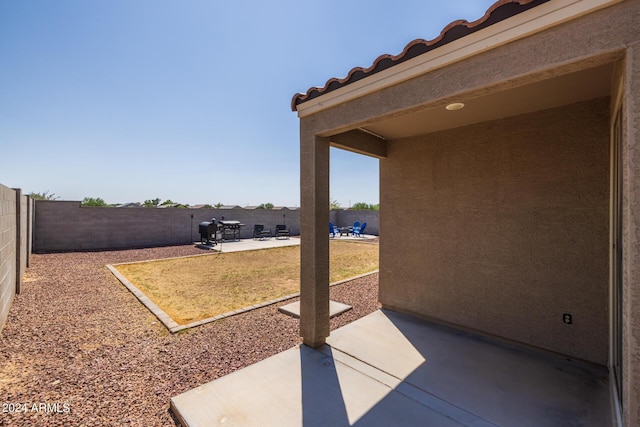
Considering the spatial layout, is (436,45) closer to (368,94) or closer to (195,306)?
(368,94)

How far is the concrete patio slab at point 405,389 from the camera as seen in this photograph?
2.29m

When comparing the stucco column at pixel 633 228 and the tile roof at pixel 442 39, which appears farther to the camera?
the tile roof at pixel 442 39

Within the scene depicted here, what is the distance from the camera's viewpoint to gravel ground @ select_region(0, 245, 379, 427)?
7.92ft

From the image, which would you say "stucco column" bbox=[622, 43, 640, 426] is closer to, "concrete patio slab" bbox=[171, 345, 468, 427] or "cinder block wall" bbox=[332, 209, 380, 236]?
"concrete patio slab" bbox=[171, 345, 468, 427]

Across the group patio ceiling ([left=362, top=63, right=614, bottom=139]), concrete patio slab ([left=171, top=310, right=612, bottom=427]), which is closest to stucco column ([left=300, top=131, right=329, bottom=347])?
concrete patio slab ([left=171, top=310, right=612, bottom=427])

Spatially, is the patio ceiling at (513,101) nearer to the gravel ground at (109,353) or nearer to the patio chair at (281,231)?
the gravel ground at (109,353)

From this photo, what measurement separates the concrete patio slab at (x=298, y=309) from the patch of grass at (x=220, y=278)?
0.78 metres

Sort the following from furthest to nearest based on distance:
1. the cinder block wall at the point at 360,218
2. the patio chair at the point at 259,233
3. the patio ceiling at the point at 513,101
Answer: the cinder block wall at the point at 360,218 < the patio chair at the point at 259,233 < the patio ceiling at the point at 513,101

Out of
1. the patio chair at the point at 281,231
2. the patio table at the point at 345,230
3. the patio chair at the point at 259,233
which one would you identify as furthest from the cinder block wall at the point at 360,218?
the patio chair at the point at 259,233

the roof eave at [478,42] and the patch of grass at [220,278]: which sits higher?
the roof eave at [478,42]

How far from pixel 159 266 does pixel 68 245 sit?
5.99m

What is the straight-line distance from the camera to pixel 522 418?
2293 mm

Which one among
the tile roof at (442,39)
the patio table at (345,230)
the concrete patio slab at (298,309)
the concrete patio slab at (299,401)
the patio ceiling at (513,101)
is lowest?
the concrete patio slab at (298,309)

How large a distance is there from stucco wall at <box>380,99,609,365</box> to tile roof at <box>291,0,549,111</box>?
6.74 ft
